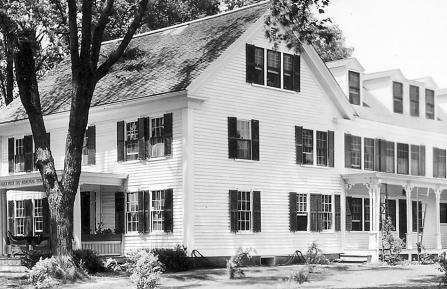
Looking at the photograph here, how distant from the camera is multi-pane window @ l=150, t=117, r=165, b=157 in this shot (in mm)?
29666

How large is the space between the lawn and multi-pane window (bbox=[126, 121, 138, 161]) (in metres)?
5.73

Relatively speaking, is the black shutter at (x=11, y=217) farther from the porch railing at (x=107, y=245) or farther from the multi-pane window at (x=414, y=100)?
the multi-pane window at (x=414, y=100)

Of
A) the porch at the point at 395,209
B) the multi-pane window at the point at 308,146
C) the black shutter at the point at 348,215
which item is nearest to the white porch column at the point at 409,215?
the porch at the point at 395,209

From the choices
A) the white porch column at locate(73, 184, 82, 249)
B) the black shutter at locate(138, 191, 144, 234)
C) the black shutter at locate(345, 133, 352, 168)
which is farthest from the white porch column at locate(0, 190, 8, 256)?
the black shutter at locate(345, 133, 352, 168)

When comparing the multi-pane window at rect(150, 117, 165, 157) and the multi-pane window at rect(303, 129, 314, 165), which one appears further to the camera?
the multi-pane window at rect(303, 129, 314, 165)

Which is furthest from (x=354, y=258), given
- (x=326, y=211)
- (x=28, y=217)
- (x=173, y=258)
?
(x=28, y=217)

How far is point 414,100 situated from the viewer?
39.5m

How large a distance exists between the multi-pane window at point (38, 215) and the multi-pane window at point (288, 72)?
11.2 meters

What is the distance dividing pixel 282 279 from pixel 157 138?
799 centimetres

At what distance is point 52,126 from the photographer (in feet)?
112

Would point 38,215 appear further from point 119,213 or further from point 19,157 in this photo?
point 119,213

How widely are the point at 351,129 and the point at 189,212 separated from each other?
10.3m

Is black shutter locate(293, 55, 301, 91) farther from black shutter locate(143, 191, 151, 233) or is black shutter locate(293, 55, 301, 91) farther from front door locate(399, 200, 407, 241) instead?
front door locate(399, 200, 407, 241)

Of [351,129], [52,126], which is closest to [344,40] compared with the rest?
[351,129]
